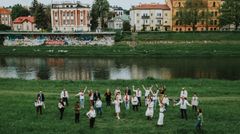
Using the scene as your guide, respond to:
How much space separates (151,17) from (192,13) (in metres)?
24.5

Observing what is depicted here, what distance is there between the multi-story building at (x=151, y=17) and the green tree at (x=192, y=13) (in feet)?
45.2

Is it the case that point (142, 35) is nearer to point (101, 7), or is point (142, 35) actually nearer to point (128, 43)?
point (128, 43)

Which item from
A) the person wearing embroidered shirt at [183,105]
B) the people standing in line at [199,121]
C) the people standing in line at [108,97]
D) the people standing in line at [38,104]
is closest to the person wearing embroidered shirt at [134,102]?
the people standing in line at [108,97]

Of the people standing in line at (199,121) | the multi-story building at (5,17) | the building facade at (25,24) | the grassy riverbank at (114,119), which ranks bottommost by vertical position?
the grassy riverbank at (114,119)

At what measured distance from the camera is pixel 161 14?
148000 mm

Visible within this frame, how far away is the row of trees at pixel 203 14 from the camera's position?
396 feet

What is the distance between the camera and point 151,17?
150m

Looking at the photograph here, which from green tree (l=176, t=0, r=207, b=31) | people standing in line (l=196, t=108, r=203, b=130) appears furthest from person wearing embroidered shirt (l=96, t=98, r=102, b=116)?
green tree (l=176, t=0, r=207, b=31)

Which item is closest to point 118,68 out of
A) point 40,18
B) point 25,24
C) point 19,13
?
point 40,18

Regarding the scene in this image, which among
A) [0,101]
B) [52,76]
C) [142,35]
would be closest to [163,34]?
[142,35]

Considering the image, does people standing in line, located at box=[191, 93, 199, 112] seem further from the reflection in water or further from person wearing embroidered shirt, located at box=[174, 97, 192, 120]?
the reflection in water

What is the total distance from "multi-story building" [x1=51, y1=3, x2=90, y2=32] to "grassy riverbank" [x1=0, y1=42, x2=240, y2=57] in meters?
26.5

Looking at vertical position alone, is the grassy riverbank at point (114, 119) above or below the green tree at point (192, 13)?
below

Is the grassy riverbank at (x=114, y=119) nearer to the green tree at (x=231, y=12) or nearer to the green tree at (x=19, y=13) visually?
the green tree at (x=231, y=12)
